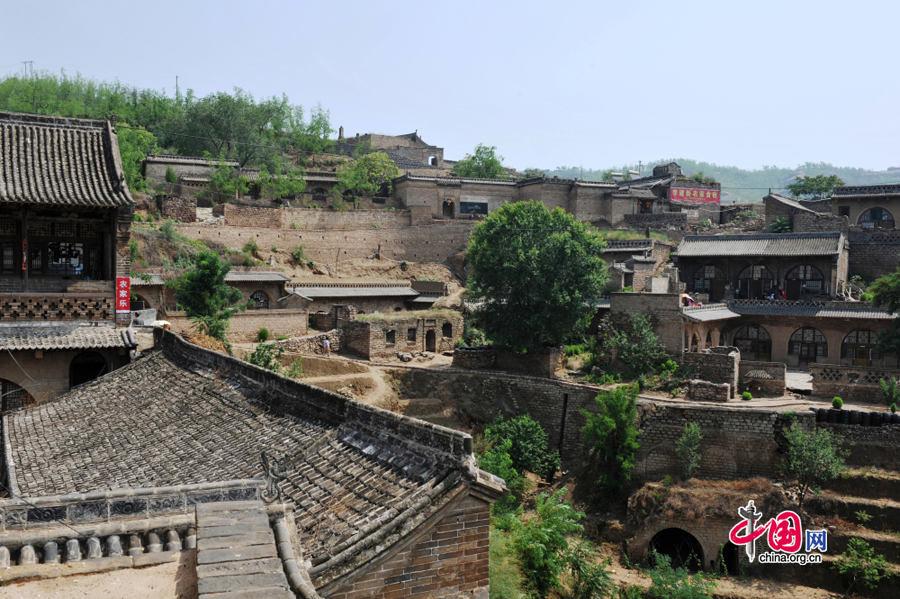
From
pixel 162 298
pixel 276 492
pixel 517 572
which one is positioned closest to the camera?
pixel 276 492

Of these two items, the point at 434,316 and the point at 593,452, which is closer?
the point at 593,452

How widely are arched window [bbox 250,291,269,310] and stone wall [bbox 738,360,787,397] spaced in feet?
80.6

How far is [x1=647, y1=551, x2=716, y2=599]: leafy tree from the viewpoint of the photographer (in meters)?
18.6

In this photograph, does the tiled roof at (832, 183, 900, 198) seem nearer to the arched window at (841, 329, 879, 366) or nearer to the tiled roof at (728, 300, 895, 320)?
the tiled roof at (728, 300, 895, 320)

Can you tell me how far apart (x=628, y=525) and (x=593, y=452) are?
3679 mm

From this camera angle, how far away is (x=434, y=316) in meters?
37.3

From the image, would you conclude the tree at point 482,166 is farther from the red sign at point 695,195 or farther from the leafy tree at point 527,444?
the leafy tree at point 527,444

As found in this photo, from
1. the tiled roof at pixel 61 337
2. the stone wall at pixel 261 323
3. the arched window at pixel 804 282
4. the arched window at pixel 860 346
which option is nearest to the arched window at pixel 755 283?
the arched window at pixel 804 282

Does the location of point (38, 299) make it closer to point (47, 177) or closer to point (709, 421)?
point (47, 177)

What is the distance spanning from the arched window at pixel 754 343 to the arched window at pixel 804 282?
181 inches

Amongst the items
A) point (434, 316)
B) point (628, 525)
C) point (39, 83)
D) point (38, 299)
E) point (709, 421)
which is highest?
point (39, 83)

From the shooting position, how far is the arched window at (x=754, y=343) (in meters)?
38.2

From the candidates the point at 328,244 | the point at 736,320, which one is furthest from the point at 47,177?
the point at 736,320

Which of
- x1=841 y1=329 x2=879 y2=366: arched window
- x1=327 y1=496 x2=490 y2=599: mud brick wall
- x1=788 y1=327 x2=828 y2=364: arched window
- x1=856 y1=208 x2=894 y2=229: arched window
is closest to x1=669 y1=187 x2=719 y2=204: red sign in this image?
x1=856 y1=208 x2=894 y2=229: arched window
